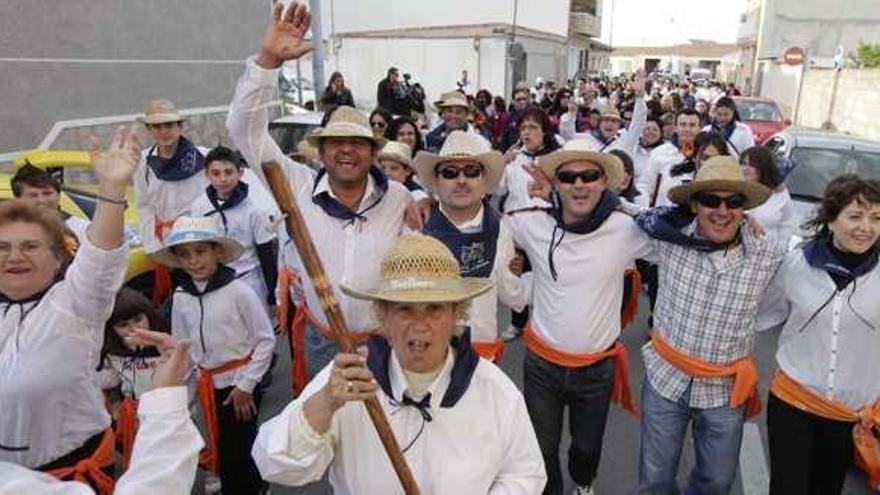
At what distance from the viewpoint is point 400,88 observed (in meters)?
12.8

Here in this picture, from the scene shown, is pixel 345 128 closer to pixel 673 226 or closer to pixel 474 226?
pixel 474 226

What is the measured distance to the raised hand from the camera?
2600mm

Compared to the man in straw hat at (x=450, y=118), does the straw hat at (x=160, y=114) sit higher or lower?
higher

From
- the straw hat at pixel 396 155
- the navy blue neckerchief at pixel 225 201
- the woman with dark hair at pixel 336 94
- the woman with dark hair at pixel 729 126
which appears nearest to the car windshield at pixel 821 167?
the woman with dark hair at pixel 729 126

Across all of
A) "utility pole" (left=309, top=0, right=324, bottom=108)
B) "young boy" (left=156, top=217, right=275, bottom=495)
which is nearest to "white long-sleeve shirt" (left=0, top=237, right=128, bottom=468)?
"young boy" (left=156, top=217, right=275, bottom=495)

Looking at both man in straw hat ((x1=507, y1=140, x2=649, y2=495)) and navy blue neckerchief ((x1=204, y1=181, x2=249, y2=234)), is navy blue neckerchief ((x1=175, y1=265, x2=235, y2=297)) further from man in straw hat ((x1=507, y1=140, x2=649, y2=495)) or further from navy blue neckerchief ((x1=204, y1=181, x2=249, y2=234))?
man in straw hat ((x1=507, y1=140, x2=649, y2=495))

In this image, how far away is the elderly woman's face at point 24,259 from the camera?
2199mm

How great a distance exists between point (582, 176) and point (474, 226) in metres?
0.55

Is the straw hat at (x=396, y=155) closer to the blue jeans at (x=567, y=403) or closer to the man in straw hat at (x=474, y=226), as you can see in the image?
the man in straw hat at (x=474, y=226)

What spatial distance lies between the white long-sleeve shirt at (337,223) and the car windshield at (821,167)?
5626mm

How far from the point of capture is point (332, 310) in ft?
6.25

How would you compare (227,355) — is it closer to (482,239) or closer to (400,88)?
(482,239)

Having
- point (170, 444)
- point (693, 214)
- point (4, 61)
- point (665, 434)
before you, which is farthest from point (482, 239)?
point (4, 61)

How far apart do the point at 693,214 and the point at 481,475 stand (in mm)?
1771
